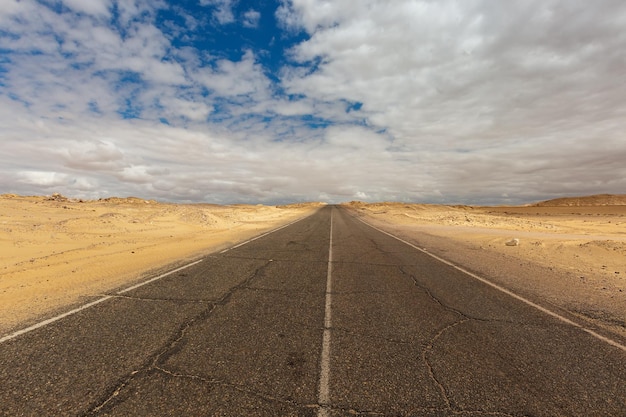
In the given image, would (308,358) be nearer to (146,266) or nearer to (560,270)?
(146,266)

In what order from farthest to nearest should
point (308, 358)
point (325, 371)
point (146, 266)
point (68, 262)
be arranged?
point (68, 262) → point (146, 266) → point (308, 358) → point (325, 371)

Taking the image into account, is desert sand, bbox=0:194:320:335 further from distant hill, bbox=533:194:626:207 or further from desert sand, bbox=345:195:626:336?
distant hill, bbox=533:194:626:207

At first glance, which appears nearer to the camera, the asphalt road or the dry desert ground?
the asphalt road

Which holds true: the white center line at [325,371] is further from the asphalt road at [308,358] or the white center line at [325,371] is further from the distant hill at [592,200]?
the distant hill at [592,200]

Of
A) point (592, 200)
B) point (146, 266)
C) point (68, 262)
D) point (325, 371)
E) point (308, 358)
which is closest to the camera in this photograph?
point (325, 371)

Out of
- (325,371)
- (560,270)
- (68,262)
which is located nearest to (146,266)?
(68,262)

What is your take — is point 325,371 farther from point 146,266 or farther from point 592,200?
point 592,200

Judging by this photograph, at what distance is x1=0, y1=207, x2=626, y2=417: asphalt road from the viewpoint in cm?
313

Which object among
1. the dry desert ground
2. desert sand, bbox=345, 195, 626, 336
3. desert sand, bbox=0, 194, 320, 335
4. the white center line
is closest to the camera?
the white center line

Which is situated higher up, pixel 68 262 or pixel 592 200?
pixel 592 200

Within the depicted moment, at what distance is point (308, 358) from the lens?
157 inches

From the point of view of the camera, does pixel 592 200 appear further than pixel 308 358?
Yes

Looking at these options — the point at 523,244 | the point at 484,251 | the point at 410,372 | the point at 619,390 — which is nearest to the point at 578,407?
the point at 619,390

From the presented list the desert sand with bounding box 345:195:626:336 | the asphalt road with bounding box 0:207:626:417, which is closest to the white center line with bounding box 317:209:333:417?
the asphalt road with bounding box 0:207:626:417
